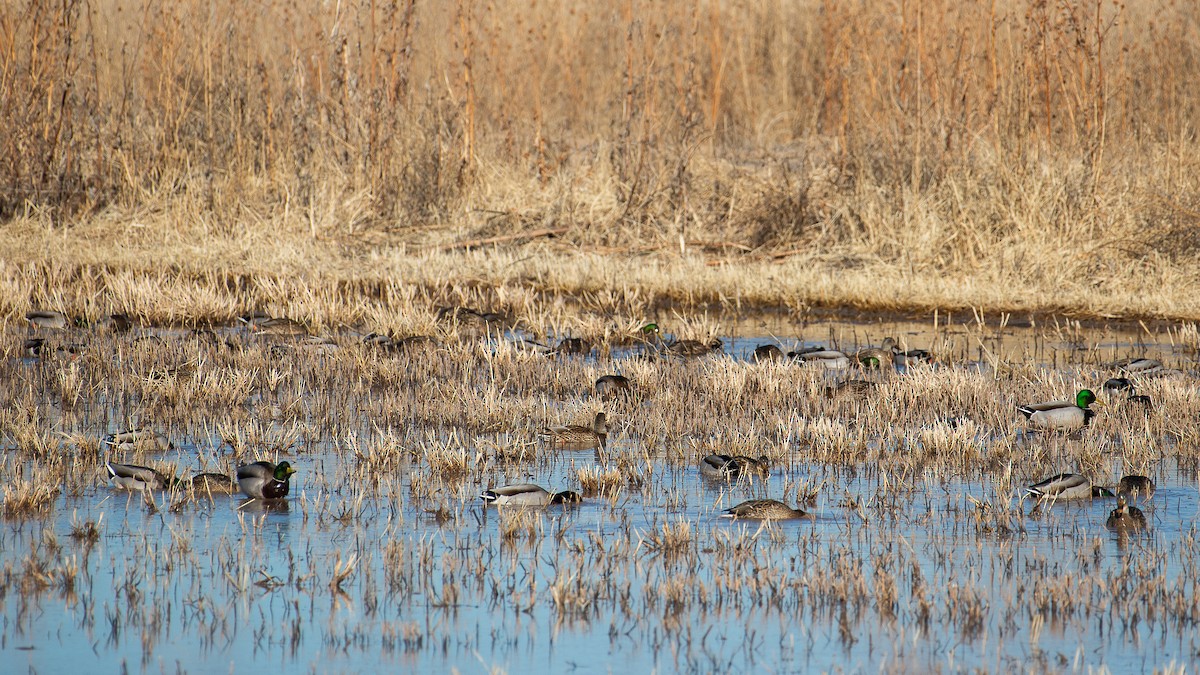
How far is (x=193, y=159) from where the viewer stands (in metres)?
15.7

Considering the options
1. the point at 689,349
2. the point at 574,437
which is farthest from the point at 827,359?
the point at 574,437

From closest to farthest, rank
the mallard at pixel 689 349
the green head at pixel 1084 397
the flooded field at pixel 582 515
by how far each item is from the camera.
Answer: the flooded field at pixel 582 515, the green head at pixel 1084 397, the mallard at pixel 689 349

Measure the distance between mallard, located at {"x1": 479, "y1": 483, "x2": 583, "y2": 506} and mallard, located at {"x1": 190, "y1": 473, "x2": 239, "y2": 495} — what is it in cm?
111

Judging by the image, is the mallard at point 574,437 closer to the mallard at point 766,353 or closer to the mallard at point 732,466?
the mallard at point 732,466

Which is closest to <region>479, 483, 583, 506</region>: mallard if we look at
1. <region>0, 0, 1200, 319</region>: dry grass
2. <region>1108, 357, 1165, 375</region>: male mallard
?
<region>1108, 357, 1165, 375</region>: male mallard

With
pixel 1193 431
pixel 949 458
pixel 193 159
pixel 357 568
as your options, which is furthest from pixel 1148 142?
pixel 357 568

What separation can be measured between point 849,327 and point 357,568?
7.20 m

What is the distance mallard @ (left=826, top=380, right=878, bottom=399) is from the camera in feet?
27.8

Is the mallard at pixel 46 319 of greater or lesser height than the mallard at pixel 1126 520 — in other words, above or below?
above

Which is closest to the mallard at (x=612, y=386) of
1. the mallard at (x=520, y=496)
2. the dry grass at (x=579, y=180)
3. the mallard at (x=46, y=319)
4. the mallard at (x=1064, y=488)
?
the mallard at (x=520, y=496)

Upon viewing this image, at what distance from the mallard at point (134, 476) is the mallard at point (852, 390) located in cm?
395

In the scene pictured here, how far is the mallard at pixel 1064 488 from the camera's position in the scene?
6.10 metres

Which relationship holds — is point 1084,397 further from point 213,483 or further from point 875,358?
point 213,483

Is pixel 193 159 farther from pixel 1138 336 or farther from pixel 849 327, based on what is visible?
pixel 1138 336
